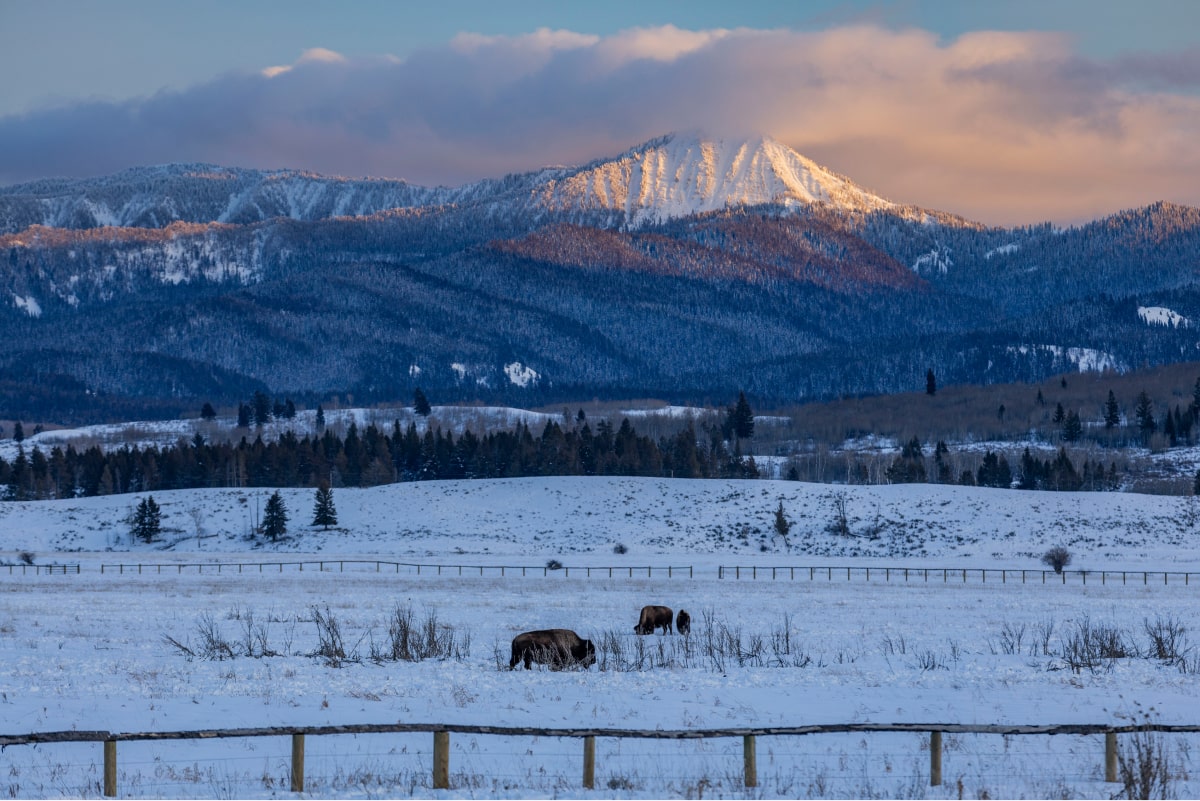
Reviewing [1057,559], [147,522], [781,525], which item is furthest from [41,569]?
[1057,559]

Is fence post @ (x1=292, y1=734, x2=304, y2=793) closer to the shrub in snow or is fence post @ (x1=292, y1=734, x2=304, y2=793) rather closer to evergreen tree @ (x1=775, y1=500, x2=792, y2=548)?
the shrub in snow

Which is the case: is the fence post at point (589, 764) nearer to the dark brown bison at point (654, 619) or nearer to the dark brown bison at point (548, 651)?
the dark brown bison at point (548, 651)

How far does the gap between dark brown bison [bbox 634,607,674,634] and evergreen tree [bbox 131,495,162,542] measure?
259ft

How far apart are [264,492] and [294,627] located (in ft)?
279

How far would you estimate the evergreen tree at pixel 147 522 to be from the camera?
10931 cm

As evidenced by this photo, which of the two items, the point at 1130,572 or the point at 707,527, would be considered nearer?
the point at 1130,572

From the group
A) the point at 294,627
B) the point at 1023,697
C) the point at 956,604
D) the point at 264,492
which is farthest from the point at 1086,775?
the point at 264,492

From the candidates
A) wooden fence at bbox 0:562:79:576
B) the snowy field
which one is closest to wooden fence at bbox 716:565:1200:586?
Answer: the snowy field

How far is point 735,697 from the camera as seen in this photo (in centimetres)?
2531

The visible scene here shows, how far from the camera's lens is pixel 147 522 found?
110m

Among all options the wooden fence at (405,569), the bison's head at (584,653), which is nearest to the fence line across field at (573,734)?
the bison's head at (584,653)

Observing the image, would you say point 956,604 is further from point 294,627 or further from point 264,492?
point 264,492

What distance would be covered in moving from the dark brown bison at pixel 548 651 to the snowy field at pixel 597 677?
945mm

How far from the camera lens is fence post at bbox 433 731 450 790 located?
17.4 meters
